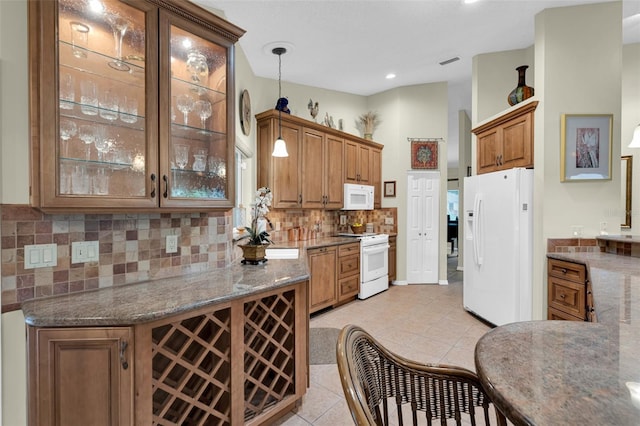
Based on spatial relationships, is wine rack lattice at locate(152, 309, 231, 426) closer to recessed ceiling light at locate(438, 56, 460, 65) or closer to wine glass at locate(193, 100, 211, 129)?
wine glass at locate(193, 100, 211, 129)

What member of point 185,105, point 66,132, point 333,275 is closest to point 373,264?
point 333,275

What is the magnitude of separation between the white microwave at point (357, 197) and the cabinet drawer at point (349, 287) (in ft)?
3.58

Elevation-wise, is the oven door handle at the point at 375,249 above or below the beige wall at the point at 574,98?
below

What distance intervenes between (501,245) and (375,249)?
1734 millimetres

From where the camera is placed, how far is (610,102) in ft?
9.27

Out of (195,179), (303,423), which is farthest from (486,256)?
(195,179)

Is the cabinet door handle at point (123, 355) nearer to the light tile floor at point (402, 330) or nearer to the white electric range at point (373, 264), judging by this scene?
the light tile floor at point (402, 330)

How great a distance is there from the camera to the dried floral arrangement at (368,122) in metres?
5.30

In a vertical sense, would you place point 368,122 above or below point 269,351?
above

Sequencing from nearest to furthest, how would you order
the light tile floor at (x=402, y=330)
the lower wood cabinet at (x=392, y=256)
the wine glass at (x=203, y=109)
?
the wine glass at (x=203, y=109) → the light tile floor at (x=402, y=330) → the lower wood cabinet at (x=392, y=256)

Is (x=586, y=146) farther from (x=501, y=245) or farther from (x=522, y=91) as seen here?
(x=501, y=245)

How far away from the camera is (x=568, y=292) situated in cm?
258

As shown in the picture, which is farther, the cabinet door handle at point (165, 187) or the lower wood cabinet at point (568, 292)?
the lower wood cabinet at point (568, 292)

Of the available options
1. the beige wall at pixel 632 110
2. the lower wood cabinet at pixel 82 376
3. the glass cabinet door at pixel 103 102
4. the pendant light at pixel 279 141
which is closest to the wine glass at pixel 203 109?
the glass cabinet door at pixel 103 102
